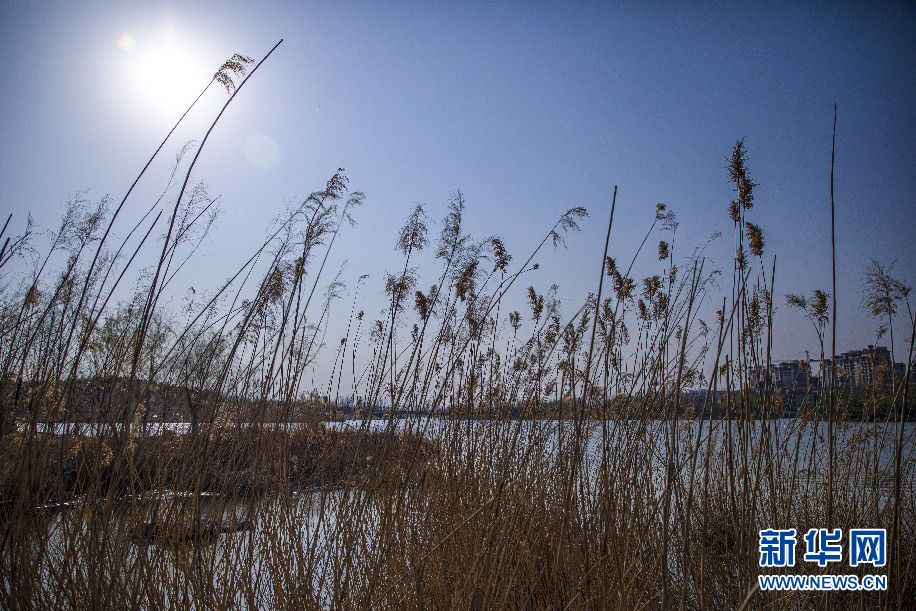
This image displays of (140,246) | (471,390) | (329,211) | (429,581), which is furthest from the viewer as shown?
(471,390)

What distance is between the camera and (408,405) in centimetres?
166

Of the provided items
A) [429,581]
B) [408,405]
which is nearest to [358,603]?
[429,581]

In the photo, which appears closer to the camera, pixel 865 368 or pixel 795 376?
pixel 865 368

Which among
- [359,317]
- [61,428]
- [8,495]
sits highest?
[359,317]

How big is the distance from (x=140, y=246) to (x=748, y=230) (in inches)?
85.3

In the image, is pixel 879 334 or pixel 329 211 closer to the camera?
pixel 329 211

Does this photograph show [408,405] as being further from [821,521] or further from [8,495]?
[821,521]

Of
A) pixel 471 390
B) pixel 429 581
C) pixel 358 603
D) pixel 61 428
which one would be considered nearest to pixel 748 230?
pixel 471 390

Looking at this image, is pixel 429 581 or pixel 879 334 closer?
pixel 429 581

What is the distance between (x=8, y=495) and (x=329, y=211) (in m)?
1.27

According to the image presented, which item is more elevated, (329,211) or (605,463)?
(329,211)

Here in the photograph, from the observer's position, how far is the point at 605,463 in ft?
3.92

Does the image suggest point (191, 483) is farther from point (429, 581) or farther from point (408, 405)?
point (429, 581)

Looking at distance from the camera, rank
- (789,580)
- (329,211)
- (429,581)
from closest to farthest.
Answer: (789,580) → (329,211) → (429,581)
